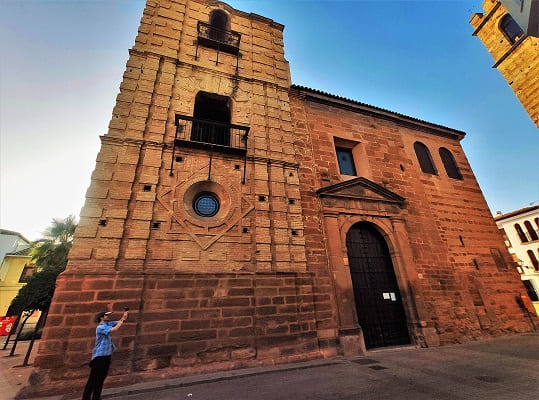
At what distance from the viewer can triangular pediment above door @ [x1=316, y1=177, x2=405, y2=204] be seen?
7789mm

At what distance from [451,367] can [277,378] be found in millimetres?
3369

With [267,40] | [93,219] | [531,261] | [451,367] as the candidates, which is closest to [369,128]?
[267,40]

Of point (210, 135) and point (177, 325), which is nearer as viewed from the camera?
point (177, 325)

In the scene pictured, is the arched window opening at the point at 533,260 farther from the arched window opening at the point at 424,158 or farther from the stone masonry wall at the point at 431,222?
the arched window opening at the point at 424,158

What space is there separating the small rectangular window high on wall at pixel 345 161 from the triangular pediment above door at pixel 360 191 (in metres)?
1.00

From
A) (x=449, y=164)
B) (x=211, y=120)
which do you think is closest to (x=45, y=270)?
(x=211, y=120)

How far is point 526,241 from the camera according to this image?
72.8 ft

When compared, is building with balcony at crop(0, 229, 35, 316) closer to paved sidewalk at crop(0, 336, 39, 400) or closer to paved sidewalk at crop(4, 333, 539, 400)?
paved sidewalk at crop(0, 336, 39, 400)

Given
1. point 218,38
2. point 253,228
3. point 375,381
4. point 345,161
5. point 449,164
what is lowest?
point 375,381

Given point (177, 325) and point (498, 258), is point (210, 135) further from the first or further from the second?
point (498, 258)

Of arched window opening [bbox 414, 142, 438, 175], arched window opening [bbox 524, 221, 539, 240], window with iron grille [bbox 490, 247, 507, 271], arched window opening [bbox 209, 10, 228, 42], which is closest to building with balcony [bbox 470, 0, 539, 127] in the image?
arched window opening [bbox 414, 142, 438, 175]

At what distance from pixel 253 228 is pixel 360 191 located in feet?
13.9

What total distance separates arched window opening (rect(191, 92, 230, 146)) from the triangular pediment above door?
3.51 m

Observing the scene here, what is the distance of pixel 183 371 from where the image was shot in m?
4.61
